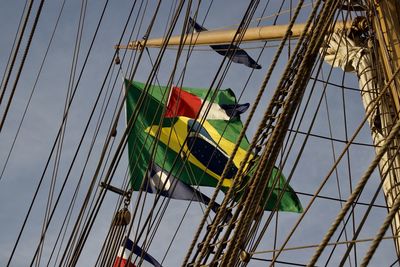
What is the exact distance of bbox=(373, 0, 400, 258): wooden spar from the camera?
23.5 ft

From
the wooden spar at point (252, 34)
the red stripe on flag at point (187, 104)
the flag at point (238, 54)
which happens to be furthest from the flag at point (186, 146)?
the wooden spar at point (252, 34)

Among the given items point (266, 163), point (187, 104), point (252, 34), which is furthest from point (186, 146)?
point (266, 163)

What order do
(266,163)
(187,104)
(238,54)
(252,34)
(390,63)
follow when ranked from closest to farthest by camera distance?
(266,163)
(390,63)
(252,34)
(238,54)
(187,104)

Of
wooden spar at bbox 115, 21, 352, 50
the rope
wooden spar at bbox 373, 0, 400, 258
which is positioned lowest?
the rope

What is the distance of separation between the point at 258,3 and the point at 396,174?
253cm

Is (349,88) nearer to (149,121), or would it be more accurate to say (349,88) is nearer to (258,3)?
(258,3)

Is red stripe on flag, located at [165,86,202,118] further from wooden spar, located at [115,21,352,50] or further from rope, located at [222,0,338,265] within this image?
rope, located at [222,0,338,265]

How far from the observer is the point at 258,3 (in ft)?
27.5

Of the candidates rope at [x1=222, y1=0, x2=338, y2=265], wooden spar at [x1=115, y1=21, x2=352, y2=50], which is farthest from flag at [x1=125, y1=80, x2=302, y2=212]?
rope at [x1=222, y1=0, x2=338, y2=265]

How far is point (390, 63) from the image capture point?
770cm

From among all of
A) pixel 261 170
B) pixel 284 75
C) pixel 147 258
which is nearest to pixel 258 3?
pixel 284 75

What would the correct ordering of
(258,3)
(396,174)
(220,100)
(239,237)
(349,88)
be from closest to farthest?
(239,237), (396,174), (258,3), (349,88), (220,100)

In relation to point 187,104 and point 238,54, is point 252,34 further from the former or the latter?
point 187,104

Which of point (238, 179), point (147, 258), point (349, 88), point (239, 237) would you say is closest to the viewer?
point (239, 237)
